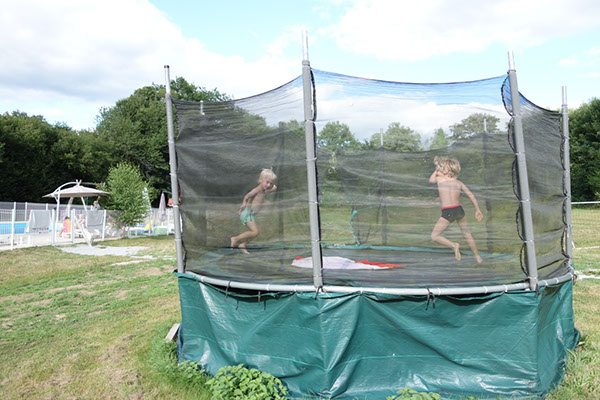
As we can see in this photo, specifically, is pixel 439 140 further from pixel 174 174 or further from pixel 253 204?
pixel 174 174

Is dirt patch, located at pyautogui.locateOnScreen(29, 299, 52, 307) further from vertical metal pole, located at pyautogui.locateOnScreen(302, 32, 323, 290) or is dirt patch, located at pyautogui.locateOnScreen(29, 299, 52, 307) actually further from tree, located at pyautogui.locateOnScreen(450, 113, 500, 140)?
tree, located at pyautogui.locateOnScreen(450, 113, 500, 140)

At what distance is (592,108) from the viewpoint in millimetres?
28188

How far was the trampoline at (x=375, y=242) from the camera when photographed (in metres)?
2.58

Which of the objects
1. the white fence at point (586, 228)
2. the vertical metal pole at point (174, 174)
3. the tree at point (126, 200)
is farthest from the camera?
the tree at point (126, 200)

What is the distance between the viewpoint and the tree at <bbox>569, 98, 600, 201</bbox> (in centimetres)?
2639

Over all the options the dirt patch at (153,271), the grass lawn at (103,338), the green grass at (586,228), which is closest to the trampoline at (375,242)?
the grass lawn at (103,338)

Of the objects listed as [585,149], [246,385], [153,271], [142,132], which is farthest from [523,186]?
[142,132]

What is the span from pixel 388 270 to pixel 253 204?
1.12 meters

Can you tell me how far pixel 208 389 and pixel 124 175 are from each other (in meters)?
15.9

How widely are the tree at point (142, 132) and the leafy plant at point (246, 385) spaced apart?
3126 centimetres

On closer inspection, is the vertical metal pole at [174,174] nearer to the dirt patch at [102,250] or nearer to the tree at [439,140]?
the tree at [439,140]

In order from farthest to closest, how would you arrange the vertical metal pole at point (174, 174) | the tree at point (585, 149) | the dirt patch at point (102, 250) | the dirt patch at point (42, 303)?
the tree at point (585, 149), the dirt patch at point (102, 250), the dirt patch at point (42, 303), the vertical metal pole at point (174, 174)

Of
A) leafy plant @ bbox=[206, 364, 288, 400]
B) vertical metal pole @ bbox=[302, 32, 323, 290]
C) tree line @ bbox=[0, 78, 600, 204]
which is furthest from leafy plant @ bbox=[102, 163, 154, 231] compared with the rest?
vertical metal pole @ bbox=[302, 32, 323, 290]

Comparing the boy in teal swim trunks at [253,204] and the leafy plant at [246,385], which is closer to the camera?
the leafy plant at [246,385]
